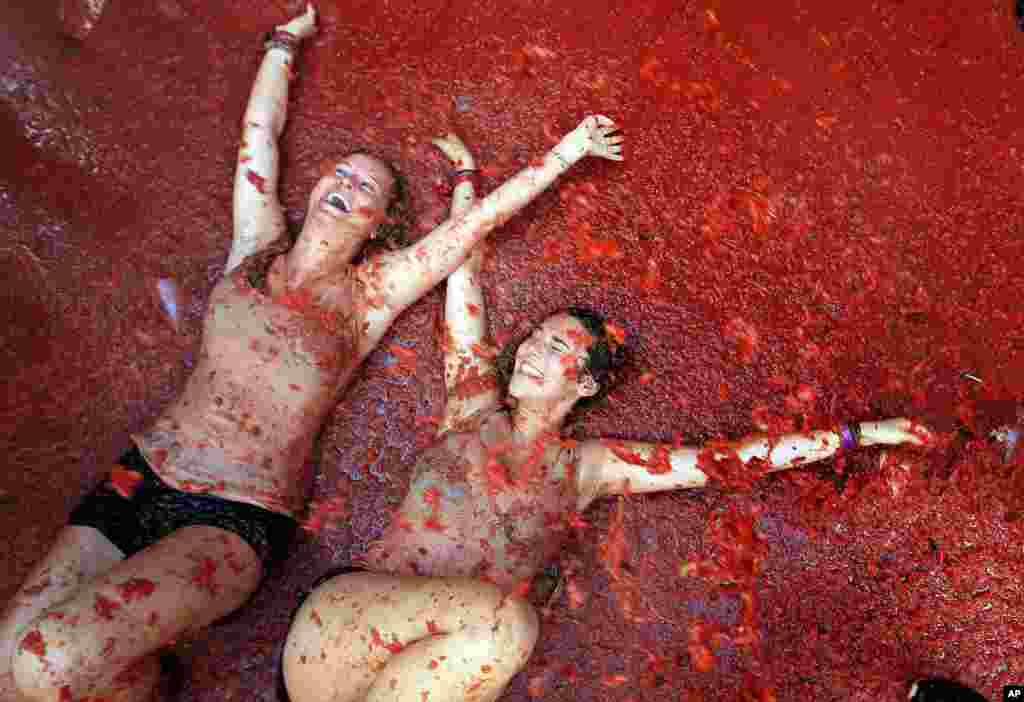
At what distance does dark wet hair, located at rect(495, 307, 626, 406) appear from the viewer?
2602mm

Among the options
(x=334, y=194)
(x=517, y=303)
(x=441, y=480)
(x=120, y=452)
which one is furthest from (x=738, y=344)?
(x=120, y=452)

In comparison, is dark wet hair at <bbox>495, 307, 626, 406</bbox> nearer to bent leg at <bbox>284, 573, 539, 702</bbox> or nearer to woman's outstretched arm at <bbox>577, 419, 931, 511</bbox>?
woman's outstretched arm at <bbox>577, 419, 931, 511</bbox>

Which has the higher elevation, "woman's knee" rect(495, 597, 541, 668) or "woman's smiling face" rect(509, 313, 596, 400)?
"woman's smiling face" rect(509, 313, 596, 400)

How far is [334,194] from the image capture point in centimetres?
268

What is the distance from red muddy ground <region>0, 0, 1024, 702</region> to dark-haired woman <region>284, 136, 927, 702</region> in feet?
0.79

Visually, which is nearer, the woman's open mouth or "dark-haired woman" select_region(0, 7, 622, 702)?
"dark-haired woman" select_region(0, 7, 622, 702)

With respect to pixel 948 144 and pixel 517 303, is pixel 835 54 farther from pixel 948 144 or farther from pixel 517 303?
pixel 517 303

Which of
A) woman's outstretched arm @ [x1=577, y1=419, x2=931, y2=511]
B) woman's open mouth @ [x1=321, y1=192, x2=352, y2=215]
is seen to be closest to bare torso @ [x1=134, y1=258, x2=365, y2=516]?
woman's open mouth @ [x1=321, y1=192, x2=352, y2=215]

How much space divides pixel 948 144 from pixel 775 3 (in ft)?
A: 2.87

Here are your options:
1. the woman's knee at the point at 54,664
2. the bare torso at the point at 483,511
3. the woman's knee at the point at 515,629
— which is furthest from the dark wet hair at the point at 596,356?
the woman's knee at the point at 54,664

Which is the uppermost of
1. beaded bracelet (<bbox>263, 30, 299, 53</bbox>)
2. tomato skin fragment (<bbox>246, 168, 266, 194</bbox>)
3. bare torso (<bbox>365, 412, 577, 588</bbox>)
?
beaded bracelet (<bbox>263, 30, 299, 53</bbox>)

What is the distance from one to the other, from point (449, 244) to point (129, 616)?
1.46m

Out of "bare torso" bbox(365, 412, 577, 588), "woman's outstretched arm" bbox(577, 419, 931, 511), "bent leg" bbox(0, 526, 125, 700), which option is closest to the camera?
"bent leg" bbox(0, 526, 125, 700)

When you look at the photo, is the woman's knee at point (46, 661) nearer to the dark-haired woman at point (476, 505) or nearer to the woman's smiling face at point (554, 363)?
the dark-haired woman at point (476, 505)
